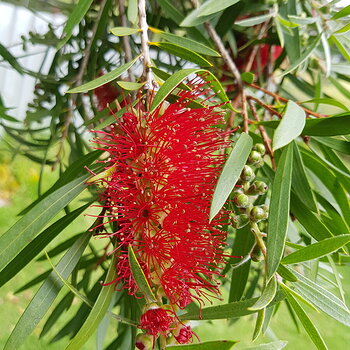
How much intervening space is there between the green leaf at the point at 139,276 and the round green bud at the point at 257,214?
11cm

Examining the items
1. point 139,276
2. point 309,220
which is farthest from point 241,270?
point 139,276

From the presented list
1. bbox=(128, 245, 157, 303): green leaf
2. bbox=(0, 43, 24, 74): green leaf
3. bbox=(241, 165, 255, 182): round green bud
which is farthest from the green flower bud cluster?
bbox=(0, 43, 24, 74): green leaf

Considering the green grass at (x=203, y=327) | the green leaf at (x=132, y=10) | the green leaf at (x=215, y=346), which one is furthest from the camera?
the green grass at (x=203, y=327)

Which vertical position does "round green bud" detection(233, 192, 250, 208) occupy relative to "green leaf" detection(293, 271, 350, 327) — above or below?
above

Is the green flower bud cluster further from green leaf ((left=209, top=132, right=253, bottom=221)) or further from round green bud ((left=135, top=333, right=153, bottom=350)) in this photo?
round green bud ((left=135, top=333, right=153, bottom=350))

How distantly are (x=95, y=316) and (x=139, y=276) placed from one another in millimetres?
71

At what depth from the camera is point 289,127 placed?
45cm

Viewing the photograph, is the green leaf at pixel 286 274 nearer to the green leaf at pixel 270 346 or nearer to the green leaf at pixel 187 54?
the green leaf at pixel 270 346

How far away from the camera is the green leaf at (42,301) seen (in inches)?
16.4

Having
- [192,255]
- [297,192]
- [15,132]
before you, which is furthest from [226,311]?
[15,132]

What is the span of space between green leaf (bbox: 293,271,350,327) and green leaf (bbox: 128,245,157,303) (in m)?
0.14

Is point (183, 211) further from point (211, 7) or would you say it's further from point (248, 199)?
point (211, 7)

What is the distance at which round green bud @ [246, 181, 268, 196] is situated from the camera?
0.45m

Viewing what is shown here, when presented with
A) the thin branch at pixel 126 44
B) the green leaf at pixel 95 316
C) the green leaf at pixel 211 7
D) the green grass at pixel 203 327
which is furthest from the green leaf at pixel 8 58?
the green grass at pixel 203 327
